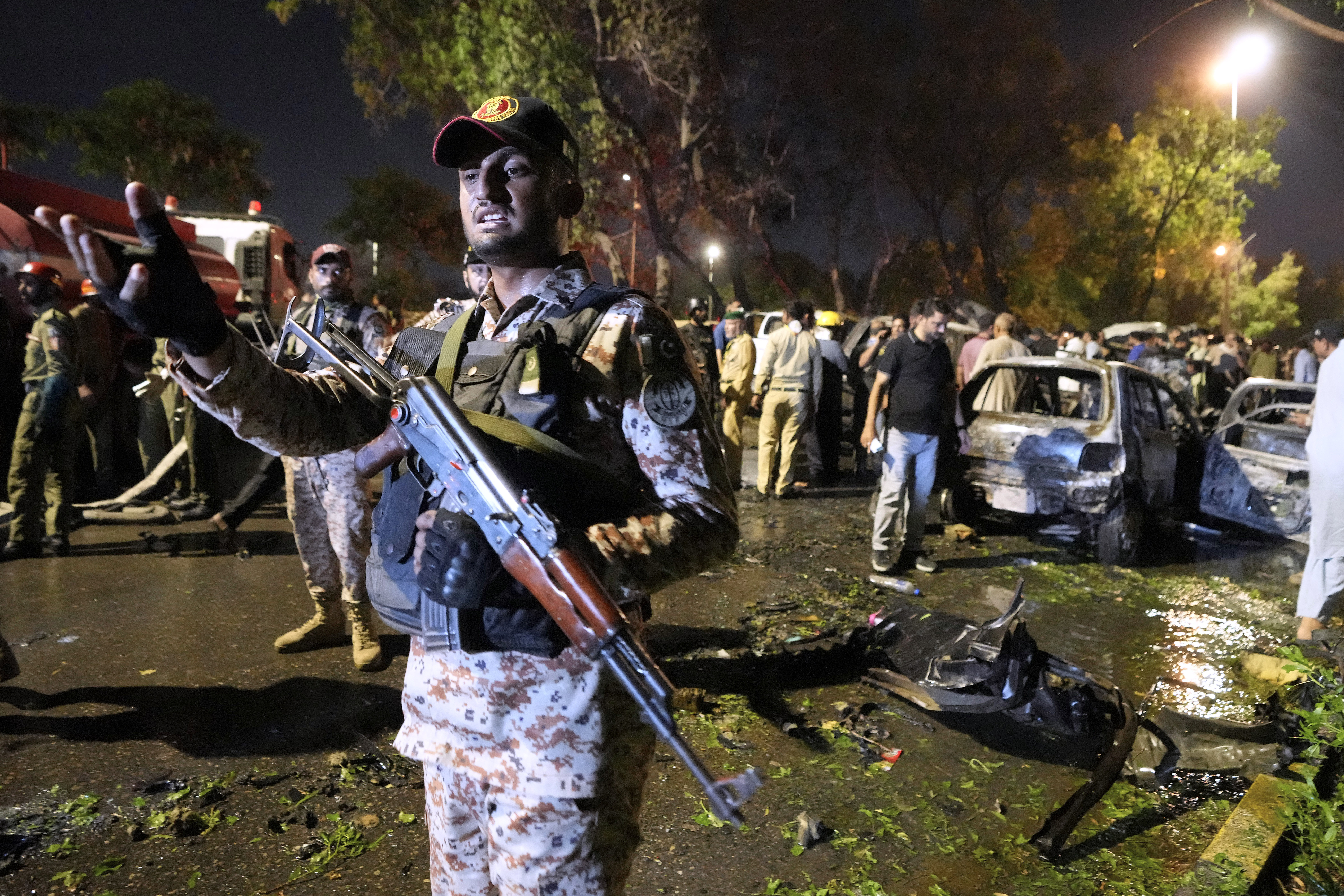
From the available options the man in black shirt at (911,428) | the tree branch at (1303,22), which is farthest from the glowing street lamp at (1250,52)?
the man in black shirt at (911,428)

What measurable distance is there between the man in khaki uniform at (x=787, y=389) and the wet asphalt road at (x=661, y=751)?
2.71m

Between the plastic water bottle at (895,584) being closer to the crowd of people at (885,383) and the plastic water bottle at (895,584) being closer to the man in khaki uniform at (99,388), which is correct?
the crowd of people at (885,383)

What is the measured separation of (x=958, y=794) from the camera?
3.36 meters

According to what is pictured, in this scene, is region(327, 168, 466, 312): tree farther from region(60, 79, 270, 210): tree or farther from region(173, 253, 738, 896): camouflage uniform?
region(173, 253, 738, 896): camouflage uniform

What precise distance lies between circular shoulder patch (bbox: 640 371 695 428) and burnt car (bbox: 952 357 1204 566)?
6.10m

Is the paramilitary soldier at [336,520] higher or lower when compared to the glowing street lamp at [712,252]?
lower

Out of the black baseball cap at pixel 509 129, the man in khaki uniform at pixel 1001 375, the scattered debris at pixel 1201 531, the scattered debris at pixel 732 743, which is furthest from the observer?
the man in khaki uniform at pixel 1001 375

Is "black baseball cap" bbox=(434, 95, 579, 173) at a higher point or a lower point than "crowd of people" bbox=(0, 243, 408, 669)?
higher

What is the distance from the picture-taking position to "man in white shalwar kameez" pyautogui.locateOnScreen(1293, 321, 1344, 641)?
4.27 meters

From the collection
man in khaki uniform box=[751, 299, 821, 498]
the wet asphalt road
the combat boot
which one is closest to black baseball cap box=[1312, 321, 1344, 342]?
the wet asphalt road

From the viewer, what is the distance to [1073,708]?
3.61m

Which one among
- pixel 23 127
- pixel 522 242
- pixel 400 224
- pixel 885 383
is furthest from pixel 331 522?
pixel 400 224

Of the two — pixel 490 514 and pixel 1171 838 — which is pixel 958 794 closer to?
pixel 1171 838

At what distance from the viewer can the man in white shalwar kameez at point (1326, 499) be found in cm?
427
